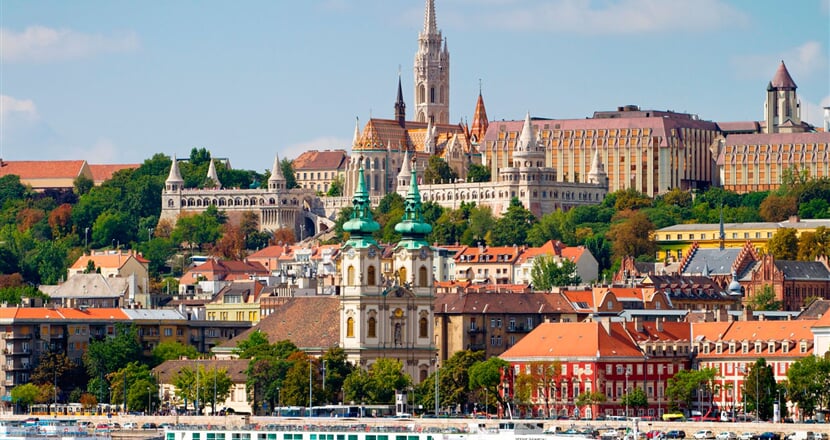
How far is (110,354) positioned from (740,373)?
99.8ft

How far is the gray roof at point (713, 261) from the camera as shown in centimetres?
15850

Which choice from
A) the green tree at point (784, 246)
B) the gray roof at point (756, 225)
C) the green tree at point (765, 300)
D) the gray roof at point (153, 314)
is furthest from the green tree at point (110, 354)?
the gray roof at point (756, 225)

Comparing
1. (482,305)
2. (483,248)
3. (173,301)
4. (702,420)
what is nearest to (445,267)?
(483,248)

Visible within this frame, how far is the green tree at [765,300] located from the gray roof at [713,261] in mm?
7460

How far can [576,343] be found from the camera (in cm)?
10944

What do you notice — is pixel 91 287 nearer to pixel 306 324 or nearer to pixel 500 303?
pixel 306 324

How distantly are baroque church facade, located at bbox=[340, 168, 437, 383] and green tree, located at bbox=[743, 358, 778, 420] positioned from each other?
18139 millimetres

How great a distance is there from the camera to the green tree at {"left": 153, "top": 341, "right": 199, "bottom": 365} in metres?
125

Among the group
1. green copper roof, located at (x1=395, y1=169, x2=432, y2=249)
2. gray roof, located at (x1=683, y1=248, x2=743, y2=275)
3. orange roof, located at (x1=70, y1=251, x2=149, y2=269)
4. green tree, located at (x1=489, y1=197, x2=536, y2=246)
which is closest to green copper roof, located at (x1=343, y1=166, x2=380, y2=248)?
green copper roof, located at (x1=395, y1=169, x2=432, y2=249)

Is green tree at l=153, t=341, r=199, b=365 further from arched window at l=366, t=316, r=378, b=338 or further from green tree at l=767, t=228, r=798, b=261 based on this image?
green tree at l=767, t=228, r=798, b=261

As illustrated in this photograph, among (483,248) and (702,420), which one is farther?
(483,248)

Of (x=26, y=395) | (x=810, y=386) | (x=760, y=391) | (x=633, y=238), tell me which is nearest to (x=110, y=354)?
(x=26, y=395)

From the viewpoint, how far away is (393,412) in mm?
107562

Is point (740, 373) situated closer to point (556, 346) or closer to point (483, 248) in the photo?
point (556, 346)
